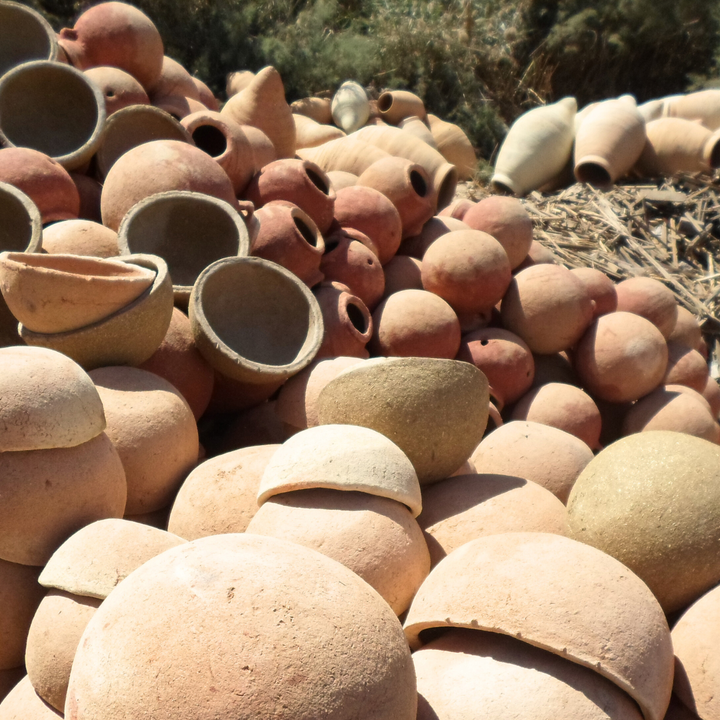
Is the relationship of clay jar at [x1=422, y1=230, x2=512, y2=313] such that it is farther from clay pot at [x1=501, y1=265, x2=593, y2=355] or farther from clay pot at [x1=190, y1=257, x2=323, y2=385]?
clay pot at [x1=190, y1=257, x2=323, y2=385]

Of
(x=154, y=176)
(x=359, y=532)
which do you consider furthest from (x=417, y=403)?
(x=154, y=176)

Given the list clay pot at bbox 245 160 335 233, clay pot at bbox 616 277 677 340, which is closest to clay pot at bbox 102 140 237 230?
clay pot at bbox 245 160 335 233

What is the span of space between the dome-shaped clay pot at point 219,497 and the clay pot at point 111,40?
11.1ft

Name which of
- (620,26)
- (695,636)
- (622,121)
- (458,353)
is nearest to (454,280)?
(458,353)

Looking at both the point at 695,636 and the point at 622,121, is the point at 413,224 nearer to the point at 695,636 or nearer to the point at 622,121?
the point at 695,636

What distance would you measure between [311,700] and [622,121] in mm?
7790

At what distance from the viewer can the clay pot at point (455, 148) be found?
8797 millimetres

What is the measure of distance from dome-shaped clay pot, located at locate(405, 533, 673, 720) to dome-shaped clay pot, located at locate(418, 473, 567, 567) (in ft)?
1.43

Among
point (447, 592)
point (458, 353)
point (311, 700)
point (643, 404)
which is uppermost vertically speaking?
point (311, 700)

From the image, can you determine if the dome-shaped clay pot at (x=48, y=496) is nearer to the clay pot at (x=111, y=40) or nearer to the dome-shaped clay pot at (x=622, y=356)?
the dome-shaped clay pot at (x=622, y=356)

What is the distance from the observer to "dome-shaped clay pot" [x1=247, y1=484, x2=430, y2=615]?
1.81 metres

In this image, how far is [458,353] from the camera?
4219 mm

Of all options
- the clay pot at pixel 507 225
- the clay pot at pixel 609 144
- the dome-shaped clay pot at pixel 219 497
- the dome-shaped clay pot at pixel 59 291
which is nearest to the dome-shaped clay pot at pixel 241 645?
the dome-shaped clay pot at pixel 219 497

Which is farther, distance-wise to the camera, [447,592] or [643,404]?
[643,404]
